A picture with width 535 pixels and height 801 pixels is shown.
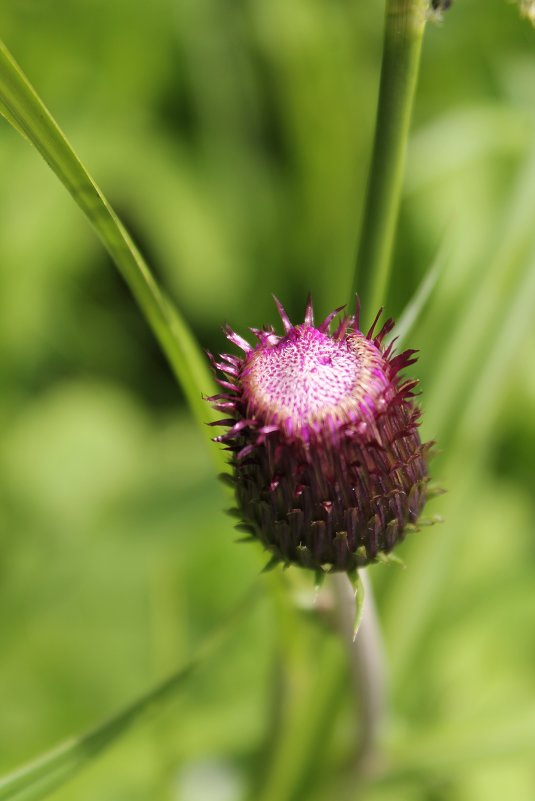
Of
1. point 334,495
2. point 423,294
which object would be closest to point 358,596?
point 334,495

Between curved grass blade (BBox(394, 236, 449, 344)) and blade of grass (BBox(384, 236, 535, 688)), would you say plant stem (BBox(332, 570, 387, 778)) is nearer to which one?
blade of grass (BBox(384, 236, 535, 688))

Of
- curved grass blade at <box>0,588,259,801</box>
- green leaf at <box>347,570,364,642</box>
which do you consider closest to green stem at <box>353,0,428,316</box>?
green leaf at <box>347,570,364,642</box>

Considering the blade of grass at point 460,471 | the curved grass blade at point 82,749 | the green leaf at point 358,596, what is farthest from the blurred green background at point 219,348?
the green leaf at point 358,596

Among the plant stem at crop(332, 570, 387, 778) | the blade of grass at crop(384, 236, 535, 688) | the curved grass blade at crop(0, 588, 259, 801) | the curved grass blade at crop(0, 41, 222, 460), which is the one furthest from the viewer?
the blade of grass at crop(384, 236, 535, 688)

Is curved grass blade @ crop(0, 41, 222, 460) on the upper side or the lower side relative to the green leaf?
upper

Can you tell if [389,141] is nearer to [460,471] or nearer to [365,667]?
[365,667]

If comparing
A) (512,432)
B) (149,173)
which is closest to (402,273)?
(512,432)

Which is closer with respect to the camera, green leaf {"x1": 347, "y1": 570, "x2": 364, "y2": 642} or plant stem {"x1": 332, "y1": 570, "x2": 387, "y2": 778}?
green leaf {"x1": 347, "y1": 570, "x2": 364, "y2": 642}
